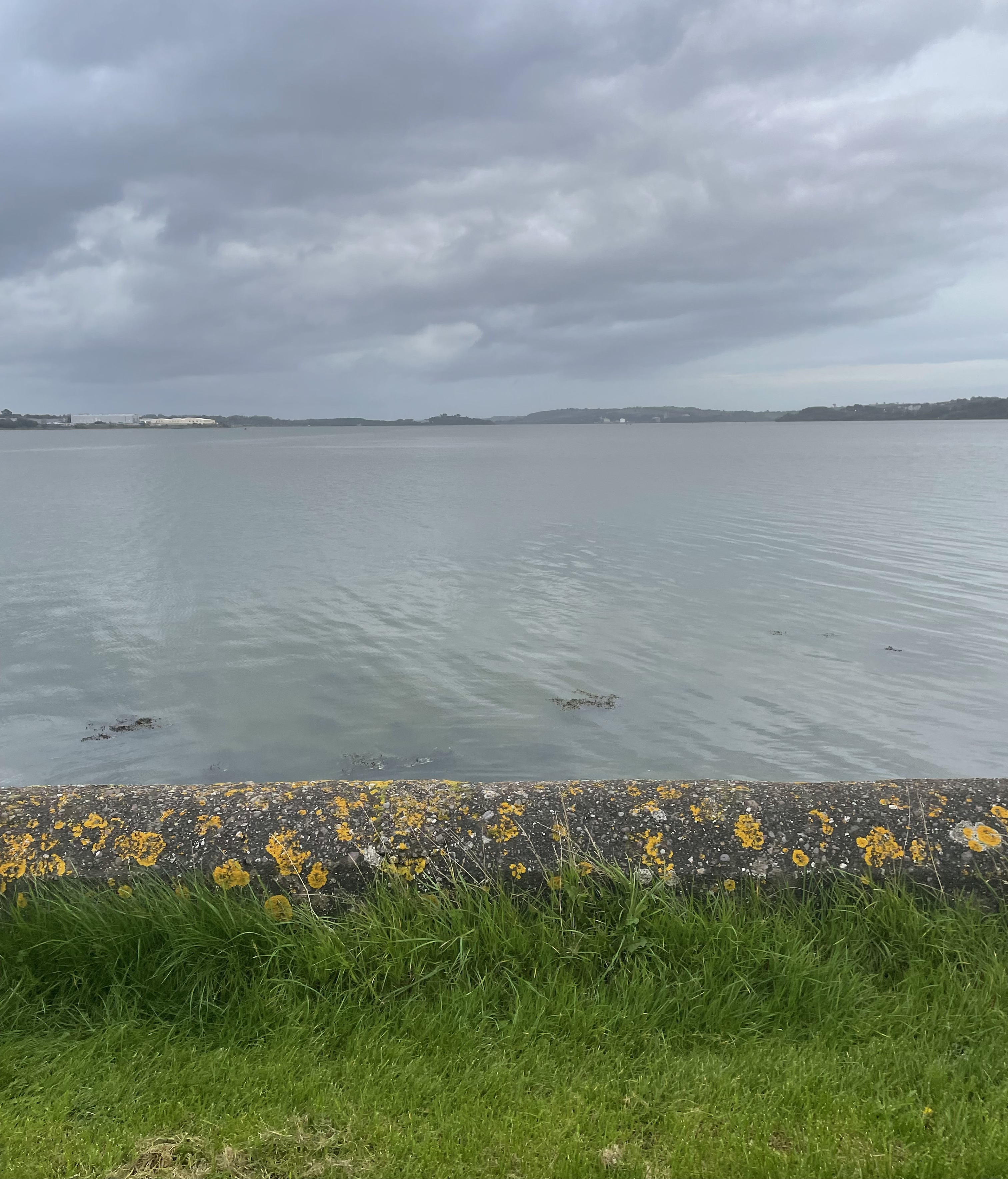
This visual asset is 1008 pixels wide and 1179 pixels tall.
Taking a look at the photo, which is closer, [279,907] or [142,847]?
[279,907]

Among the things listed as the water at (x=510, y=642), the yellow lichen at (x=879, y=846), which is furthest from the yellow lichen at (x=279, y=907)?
the water at (x=510, y=642)

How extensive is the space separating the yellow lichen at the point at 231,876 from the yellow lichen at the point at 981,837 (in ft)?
11.8

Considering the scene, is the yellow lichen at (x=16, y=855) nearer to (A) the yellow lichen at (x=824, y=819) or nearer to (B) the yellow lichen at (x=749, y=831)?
(B) the yellow lichen at (x=749, y=831)

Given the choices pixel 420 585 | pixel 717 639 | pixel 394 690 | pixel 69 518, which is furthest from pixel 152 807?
pixel 69 518

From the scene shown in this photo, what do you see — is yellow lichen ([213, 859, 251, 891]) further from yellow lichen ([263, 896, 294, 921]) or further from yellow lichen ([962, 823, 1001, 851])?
yellow lichen ([962, 823, 1001, 851])

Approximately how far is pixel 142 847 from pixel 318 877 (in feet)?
3.00

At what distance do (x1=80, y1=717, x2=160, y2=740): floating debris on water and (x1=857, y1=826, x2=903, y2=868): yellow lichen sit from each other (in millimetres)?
11057

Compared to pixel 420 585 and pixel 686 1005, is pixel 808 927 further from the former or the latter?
pixel 420 585

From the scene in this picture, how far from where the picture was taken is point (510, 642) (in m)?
16.4

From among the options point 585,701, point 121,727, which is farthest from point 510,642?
point 121,727

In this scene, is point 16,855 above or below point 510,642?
above

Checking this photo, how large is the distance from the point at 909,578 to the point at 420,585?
13.5 metres

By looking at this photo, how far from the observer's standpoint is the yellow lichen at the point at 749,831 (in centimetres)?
399

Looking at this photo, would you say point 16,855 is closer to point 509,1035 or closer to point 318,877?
point 318,877
